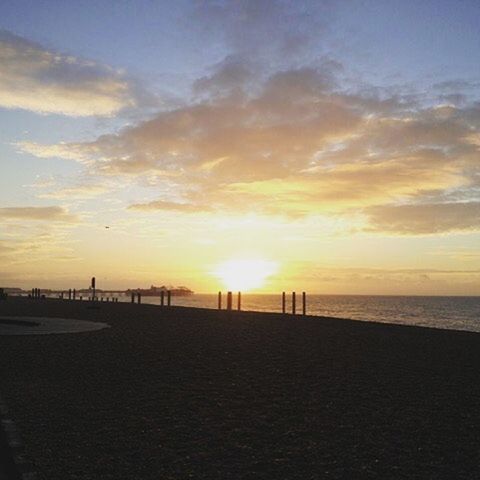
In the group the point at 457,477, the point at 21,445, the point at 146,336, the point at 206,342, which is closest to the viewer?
the point at 457,477

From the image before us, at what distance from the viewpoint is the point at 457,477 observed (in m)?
6.18

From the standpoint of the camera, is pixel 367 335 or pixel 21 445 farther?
pixel 367 335

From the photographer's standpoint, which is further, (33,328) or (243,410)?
(33,328)

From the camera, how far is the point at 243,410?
9.27m

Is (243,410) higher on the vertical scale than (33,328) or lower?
lower

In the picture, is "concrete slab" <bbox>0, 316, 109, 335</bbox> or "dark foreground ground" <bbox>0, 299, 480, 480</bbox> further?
"concrete slab" <bbox>0, 316, 109, 335</bbox>

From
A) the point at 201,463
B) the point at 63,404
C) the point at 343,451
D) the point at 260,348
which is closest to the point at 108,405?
the point at 63,404

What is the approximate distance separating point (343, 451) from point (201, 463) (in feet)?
5.95

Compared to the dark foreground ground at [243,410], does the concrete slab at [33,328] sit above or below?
above

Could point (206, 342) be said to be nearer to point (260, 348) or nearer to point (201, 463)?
point (260, 348)

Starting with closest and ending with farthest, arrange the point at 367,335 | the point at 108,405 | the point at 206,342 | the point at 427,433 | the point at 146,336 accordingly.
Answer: the point at 427,433 → the point at 108,405 → the point at 206,342 → the point at 146,336 → the point at 367,335

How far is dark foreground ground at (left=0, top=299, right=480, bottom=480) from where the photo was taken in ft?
21.4

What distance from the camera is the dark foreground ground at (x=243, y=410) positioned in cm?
651

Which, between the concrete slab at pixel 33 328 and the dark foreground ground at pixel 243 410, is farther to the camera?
the concrete slab at pixel 33 328
